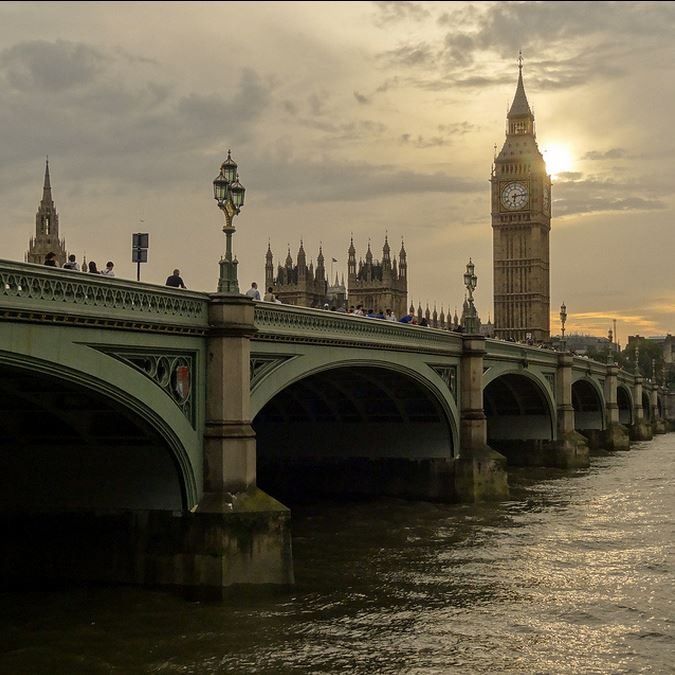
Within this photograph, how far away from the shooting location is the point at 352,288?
6078 inches

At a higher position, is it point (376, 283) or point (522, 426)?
point (376, 283)

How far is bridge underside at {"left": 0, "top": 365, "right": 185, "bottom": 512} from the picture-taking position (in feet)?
66.0

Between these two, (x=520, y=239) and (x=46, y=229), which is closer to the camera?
(x=46, y=229)

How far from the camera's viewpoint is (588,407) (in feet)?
260

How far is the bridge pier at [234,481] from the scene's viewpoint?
20.1 m

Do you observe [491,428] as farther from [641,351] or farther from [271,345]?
[641,351]

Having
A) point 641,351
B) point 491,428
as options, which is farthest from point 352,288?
point 491,428

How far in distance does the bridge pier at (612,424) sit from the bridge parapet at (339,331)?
138 feet

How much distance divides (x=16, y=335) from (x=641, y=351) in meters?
190

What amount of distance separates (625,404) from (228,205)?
8898 cm

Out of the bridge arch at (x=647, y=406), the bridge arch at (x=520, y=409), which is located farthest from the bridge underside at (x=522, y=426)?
the bridge arch at (x=647, y=406)

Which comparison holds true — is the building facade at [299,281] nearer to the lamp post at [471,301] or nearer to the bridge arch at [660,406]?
the bridge arch at [660,406]

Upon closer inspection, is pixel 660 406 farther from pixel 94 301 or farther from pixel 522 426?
pixel 94 301

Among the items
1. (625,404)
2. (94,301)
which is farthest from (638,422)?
(94,301)
